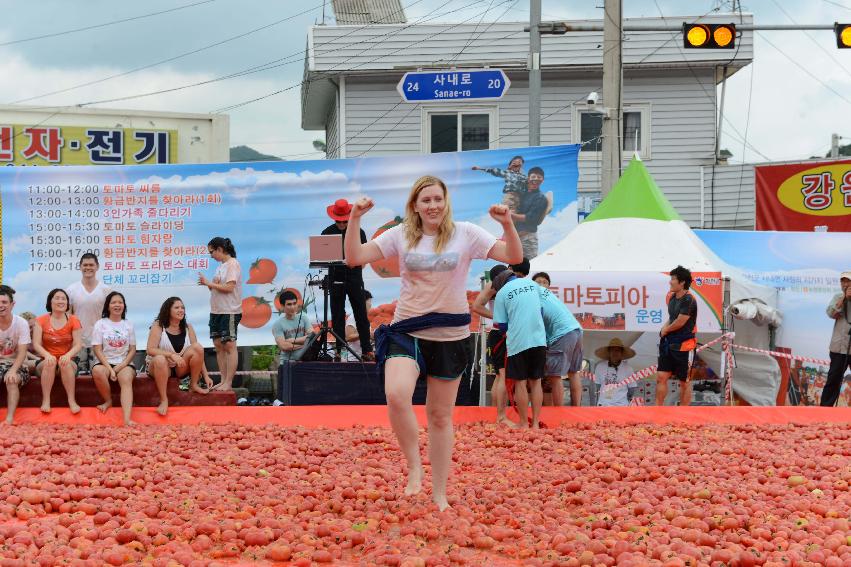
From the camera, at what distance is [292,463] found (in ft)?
21.6

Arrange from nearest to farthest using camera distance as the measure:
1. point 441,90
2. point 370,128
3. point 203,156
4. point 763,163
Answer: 1. point 441,90
2. point 203,156
3. point 763,163
4. point 370,128

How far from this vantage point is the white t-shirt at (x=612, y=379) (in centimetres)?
1069

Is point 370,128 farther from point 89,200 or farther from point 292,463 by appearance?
point 292,463

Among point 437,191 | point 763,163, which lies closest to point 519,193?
point 437,191

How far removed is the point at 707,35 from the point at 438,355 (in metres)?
8.16

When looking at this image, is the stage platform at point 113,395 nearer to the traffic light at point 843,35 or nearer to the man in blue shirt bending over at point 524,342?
the man in blue shirt bending over at point 524,342

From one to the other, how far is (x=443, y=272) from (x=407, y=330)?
1.04ft

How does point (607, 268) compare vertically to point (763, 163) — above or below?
below

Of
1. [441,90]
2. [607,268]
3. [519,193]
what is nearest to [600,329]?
[607,268]

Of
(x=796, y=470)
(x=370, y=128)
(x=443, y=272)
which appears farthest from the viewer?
(x=370, y=128)

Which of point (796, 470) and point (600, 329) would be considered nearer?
Answer: point (796, 470)

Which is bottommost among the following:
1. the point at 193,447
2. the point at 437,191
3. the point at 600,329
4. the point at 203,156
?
the point at 193,447

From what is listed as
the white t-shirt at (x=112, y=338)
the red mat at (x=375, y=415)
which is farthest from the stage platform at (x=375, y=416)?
the white t-shirt at (x=112, y=338)

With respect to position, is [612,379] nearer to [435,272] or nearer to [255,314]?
[255,314]
